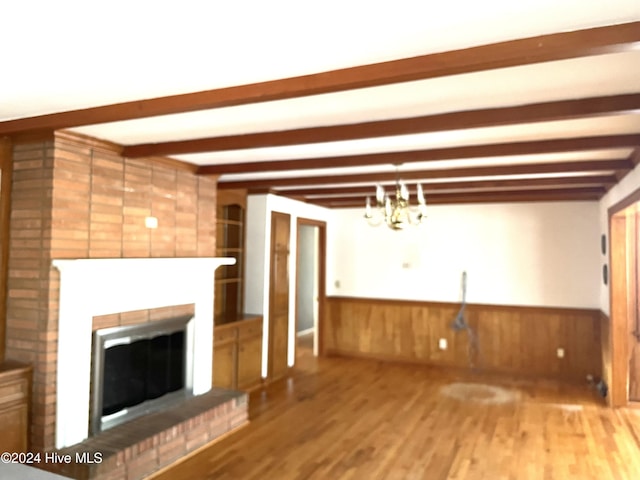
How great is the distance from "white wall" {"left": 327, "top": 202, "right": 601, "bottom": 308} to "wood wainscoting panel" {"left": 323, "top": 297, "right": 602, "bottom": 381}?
157 mm

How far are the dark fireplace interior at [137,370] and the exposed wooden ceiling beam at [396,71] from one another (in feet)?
5.68

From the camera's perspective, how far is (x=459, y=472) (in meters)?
3.38

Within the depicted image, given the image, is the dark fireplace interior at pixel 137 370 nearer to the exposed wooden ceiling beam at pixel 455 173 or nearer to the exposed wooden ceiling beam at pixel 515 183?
the exposed wooden ceiling beam at pixel 455 173

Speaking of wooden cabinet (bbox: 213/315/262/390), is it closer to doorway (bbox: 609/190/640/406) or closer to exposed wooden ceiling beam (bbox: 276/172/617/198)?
exposed wooden ceiling beam (bbox: 276/172/617/198)

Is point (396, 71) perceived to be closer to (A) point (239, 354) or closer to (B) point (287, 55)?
(B) point (287, 55)

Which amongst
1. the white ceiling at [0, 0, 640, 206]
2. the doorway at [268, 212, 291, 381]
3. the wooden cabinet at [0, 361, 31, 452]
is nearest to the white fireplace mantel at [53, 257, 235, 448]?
the wooden cabinet at [0, 361, 31, 452]

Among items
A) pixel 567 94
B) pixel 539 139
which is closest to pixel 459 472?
pixel 539 139

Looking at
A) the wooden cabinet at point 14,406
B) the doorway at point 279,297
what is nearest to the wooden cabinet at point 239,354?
the doorway at point 279,297

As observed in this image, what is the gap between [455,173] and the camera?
427cm

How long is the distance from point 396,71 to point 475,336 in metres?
5.38

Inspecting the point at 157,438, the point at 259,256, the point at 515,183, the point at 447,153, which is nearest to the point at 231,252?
the point at 259,256

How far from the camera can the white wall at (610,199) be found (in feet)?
12.3

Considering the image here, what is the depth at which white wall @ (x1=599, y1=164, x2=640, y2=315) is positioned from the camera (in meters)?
3.75

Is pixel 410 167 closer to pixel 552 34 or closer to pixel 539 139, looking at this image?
pixel 539 139
